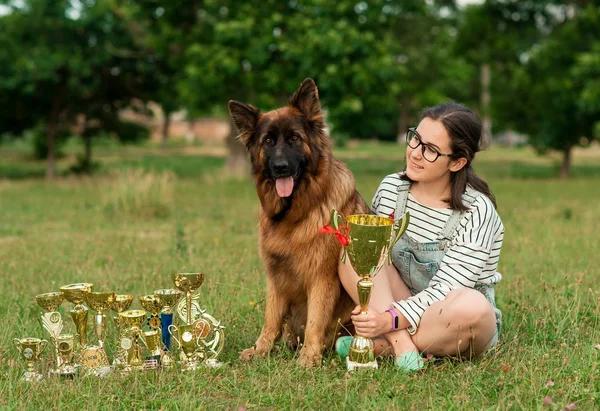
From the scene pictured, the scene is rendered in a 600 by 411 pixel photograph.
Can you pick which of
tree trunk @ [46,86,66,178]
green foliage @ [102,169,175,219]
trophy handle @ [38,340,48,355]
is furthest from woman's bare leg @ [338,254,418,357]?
tree trunk @ [46,86,66,178]

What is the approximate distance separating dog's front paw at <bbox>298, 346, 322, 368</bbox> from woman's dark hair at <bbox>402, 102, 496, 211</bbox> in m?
1.13

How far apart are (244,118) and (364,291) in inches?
47.3

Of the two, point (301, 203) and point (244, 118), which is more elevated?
point (244, 118)

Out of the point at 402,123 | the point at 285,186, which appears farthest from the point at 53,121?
the point at 402,123

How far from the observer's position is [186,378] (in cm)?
313

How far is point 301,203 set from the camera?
11.7 ft

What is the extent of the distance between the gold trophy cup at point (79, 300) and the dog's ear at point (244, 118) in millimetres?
1203

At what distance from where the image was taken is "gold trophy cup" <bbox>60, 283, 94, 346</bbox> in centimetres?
327

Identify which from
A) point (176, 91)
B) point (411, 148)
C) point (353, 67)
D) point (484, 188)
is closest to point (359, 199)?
point (411, 148)

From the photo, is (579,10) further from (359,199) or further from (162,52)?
(359,199)

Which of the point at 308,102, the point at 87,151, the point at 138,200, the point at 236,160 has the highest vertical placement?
the point at 308,102

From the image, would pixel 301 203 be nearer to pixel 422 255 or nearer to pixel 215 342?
pixel 422 255

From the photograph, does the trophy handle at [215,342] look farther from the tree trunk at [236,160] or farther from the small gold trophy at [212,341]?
the tree trunk at [236,160]

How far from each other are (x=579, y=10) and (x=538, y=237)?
12460 millimetres
